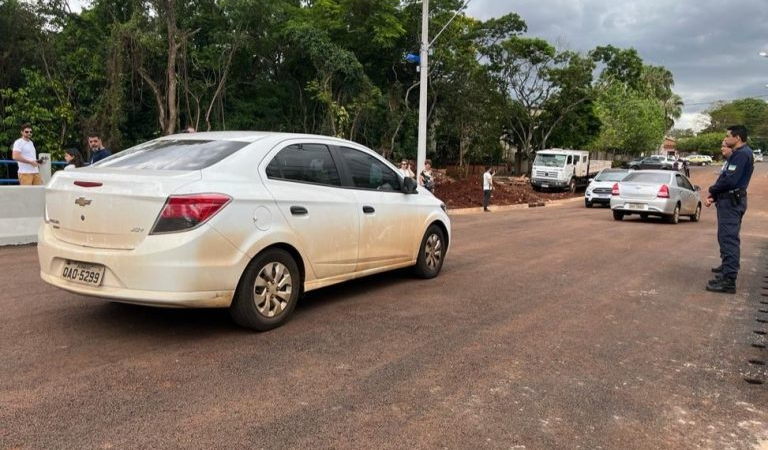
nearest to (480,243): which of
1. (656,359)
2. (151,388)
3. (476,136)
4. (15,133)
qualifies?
(656,359)

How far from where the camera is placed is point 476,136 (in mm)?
29953

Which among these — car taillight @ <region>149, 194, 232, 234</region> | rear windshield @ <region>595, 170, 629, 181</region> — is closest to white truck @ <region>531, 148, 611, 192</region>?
rear windshield @ <region>595, 170, 629, 181</region>

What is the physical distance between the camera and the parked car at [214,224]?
14.2ft

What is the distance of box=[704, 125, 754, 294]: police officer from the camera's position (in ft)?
22.8

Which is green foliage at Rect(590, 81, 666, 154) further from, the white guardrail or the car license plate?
the car license plate

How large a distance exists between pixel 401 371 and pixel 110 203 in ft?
8.23

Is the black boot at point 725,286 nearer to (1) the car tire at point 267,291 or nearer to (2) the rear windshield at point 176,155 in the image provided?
(1) the car tire at point 267,291

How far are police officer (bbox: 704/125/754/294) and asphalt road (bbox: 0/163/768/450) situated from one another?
0.38m

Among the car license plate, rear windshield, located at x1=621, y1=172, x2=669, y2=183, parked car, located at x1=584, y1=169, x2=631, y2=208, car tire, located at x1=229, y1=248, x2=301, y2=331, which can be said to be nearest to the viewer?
the car license plate

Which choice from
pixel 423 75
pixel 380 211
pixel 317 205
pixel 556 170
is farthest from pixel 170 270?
pixel 556 170

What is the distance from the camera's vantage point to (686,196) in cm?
1647

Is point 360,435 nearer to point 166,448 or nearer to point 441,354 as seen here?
point 166,448

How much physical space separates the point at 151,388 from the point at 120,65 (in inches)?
795

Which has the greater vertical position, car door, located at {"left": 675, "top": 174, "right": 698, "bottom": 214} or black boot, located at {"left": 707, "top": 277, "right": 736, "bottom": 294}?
car door, located at {"left": 675, "top": 174, "right": 698, "bottom": 214}
